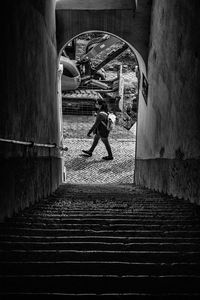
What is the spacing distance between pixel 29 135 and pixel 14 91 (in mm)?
1051

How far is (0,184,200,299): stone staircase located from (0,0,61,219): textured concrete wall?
63 centimetres

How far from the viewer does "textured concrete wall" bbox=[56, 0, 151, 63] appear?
9336 mm

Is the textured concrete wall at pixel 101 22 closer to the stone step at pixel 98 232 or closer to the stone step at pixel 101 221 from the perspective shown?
the stone step at pixel 101 221

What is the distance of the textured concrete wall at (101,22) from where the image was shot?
9336mm

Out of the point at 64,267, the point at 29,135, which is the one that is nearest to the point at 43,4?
the point at 29,135

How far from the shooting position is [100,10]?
934 cm

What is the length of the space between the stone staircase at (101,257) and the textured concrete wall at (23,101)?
63 cm

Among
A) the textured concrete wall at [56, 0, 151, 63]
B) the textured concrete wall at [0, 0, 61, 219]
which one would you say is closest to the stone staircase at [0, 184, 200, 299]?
the textured concrete wall at [0, 0, 61, 219]

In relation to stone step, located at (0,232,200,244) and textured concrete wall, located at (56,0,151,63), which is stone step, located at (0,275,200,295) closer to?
stone step, located at (0,232,200,244)

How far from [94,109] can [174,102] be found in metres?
11.5

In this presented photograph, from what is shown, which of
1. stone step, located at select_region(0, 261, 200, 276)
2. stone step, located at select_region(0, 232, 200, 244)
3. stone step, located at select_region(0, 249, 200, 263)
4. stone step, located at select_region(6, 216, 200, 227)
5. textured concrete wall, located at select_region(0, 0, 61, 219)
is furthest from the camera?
textured concrete wall, located at select_region(0, 0, 61, 219)

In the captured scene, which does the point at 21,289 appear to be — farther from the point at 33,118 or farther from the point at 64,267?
the point at 33,118

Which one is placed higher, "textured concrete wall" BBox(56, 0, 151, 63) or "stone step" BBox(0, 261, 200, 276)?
"textured concrete wall" BBox(56, 0, 151, 63)

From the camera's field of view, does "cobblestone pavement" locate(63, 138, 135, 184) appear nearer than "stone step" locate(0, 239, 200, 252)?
No
